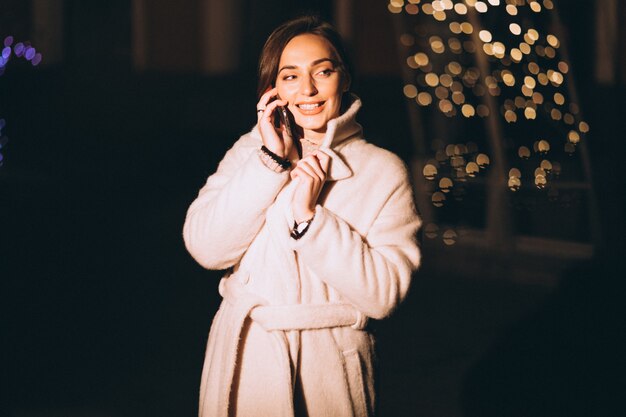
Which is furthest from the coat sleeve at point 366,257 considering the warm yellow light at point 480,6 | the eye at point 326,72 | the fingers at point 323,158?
the warm yellow light at point 480,6

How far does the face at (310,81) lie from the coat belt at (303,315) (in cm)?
48

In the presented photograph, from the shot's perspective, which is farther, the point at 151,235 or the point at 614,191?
the point at 151,235

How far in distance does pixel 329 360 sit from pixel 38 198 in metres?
8.70

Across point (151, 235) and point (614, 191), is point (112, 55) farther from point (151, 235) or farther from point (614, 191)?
point (614, 191)

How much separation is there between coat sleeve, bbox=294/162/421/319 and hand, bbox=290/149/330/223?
0.10ft

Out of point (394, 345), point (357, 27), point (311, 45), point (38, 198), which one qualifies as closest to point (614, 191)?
point (394, 345)

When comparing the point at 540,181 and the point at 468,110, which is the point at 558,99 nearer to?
the point at 540,181

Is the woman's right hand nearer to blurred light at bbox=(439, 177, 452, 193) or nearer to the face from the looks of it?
the face

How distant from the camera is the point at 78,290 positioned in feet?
21.7

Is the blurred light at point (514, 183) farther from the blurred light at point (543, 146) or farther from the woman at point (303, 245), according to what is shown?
the woman at point (303, 245)

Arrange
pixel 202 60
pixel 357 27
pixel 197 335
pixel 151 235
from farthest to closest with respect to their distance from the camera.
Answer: pixel 202 60
pixel 357 27
pixel 151 235
pixel 197 335

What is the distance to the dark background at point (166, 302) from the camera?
4836 mm

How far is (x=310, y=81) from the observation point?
2.26 meters

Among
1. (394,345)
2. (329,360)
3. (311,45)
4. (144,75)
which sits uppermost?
(144,75)
